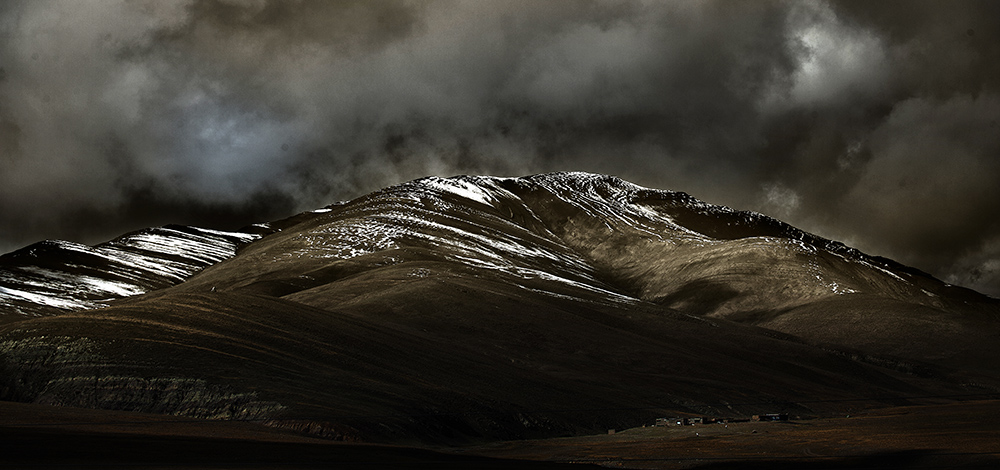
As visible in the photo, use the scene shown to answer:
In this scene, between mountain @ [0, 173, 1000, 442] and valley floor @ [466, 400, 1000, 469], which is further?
mountain @ [0, 173, 1000, 442]

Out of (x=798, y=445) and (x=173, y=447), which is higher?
(x=798, y=445)

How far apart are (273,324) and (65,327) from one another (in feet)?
72.4

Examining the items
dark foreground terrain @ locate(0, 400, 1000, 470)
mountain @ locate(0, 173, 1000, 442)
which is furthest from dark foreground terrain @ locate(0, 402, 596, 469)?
mountain @ locate(0, 173, 1000, 442)

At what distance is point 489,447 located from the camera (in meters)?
76.8

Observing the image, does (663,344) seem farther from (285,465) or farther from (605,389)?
(285,465)

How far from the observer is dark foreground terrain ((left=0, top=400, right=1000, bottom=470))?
183ft

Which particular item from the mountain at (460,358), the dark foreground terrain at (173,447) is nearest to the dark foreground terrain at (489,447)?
the dark foreground terrain at (173,447)

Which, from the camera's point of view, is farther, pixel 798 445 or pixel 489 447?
pixel 489 447

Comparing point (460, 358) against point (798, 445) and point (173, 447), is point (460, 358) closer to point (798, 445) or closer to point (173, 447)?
point (798, 445)

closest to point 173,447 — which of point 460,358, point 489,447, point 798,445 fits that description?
point 489,447

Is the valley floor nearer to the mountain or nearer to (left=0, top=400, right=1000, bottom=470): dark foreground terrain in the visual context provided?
(left=0, top=400, right=1000, bottom=470): dark foreground terrain

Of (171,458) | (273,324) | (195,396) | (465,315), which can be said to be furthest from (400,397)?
(465,315)

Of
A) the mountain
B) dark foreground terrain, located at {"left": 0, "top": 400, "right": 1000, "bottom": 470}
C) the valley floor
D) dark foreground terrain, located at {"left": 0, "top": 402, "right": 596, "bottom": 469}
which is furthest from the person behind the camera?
the mountain

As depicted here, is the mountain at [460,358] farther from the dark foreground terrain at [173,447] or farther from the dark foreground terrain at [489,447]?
the dark foreground terrain at [489,447]
